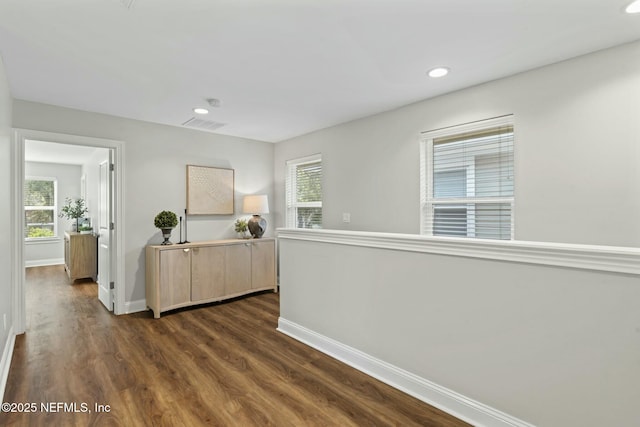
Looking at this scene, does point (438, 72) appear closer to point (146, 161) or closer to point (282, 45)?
point (282, 45)

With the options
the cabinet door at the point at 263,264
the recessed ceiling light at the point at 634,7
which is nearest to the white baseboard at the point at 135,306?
the cabinet door at the point at 263,264

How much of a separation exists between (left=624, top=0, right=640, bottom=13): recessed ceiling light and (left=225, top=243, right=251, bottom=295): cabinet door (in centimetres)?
420

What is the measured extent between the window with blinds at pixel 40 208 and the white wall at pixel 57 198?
0.37 feet

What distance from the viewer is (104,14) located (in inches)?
→ 72.5

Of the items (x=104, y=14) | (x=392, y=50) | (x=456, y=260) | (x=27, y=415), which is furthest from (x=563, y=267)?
(x=27, y=415)

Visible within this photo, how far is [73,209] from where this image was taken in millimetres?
7070

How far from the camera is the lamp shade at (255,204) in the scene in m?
4.72

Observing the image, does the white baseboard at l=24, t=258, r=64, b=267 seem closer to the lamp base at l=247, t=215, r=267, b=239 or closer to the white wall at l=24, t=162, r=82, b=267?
the white wall at l=24, t=162, r=82, b=267

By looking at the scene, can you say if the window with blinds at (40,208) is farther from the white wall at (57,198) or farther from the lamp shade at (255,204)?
the lamp shade at (255,204)

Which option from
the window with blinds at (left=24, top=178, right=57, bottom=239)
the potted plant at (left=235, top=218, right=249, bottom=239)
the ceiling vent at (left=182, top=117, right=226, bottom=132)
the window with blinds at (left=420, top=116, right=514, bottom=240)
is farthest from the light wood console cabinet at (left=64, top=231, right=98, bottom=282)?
the window with blinds at (left=420, top=116, right=514, bottom=240)

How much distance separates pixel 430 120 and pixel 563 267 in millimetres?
2083

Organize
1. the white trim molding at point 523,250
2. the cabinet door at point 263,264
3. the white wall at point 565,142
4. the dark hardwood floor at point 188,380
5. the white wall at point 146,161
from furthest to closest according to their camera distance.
A: 1. the cabinet door at point 263,264
2. the white wall at point 146,161
3. the white wall at point 565,142
4. the dark hardwood floor at point 188,380
5. the white trim molding at point 523,250

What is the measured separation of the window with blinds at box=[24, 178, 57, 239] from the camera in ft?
23.5

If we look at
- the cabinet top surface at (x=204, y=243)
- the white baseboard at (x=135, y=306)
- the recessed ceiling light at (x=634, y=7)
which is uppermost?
the recessed ceiling light at (x=634, y=7)
